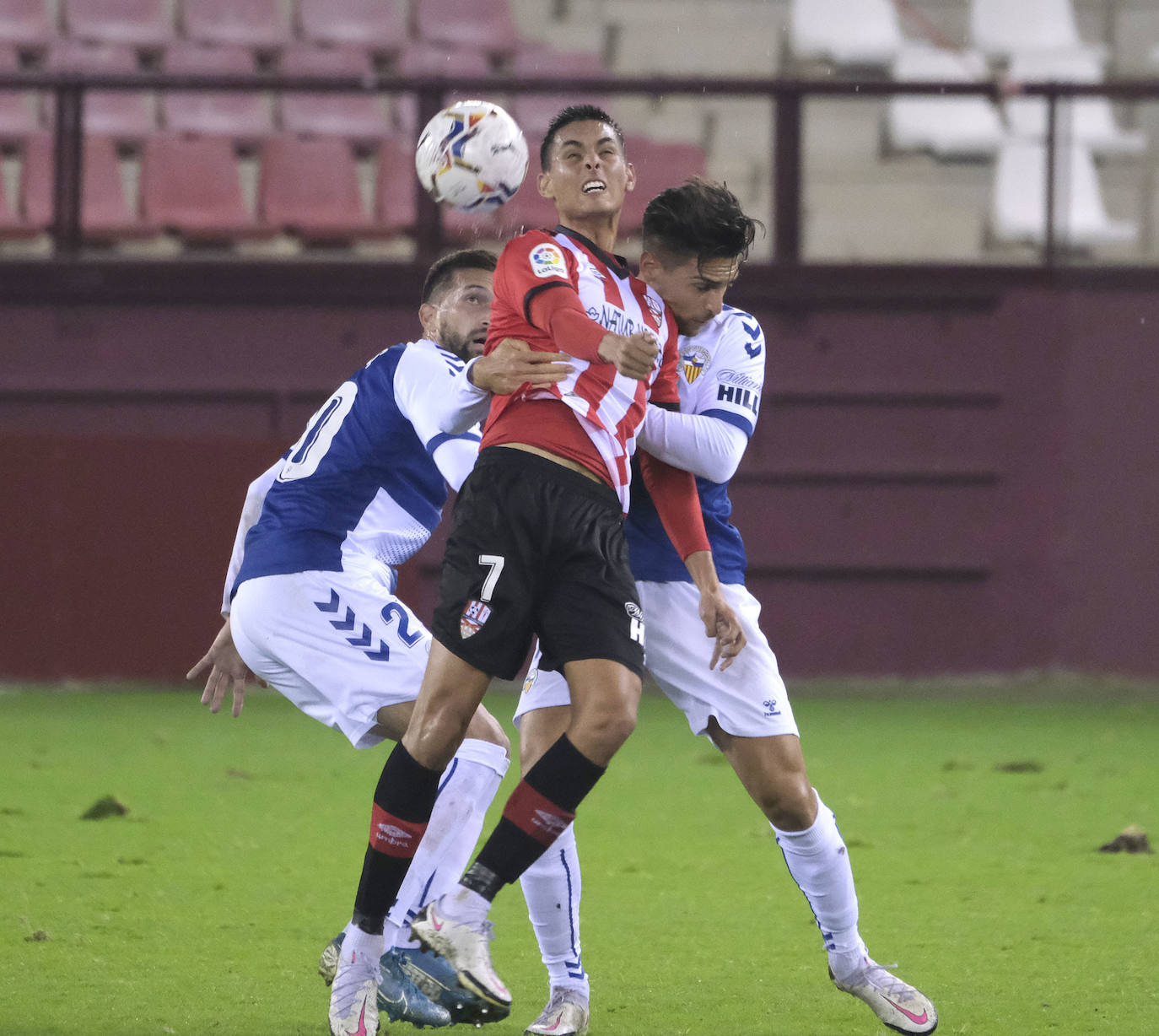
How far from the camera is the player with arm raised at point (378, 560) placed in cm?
370

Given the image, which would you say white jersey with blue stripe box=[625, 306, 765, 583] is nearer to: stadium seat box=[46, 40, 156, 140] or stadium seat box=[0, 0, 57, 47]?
stadium seat box=[46, 40, 156, 140]

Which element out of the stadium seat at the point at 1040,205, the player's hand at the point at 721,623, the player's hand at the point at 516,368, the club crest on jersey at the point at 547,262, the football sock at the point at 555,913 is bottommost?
the football sock at the point at 555,913

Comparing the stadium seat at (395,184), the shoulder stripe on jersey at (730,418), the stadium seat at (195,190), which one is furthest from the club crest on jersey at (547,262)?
the stadium seat at (195,190)

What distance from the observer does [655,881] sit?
4.94 meters

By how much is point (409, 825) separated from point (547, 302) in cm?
107

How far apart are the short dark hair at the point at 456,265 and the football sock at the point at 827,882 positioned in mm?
1486

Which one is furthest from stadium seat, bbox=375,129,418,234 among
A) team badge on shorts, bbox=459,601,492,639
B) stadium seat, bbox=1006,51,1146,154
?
team badge on shorts, bbox=459,601,492,639

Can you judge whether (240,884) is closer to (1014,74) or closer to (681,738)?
(681,738)

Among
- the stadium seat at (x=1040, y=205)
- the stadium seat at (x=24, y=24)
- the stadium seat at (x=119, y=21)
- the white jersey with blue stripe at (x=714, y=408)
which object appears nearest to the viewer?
the white jersey with blue stripe at (x=714, y=408)

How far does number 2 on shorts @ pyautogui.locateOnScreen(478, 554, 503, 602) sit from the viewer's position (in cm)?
334

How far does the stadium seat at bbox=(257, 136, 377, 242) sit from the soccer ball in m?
6.38

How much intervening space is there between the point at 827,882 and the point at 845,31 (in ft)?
35.0

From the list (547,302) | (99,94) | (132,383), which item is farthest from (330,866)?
(99,94)

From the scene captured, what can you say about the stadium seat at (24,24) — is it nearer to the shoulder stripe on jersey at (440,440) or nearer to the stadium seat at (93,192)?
the stadium seat at (93,192)
